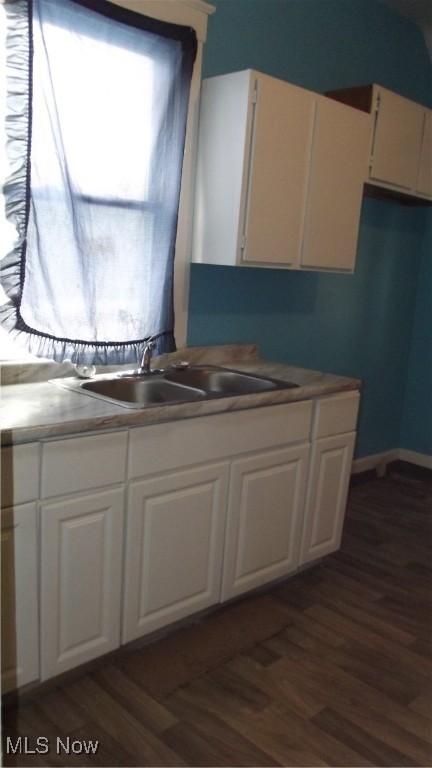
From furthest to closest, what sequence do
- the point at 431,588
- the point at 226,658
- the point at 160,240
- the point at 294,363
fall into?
the point at 294,363 → the point at 431,588 → the point at 160,240 → the point at 226,658

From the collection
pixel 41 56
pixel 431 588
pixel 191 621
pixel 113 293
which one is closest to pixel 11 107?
pixel 41 56

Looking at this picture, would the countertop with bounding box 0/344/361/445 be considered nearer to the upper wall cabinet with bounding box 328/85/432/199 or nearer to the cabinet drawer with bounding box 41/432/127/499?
the cabinet drawer with bounding box 41/432/127/499

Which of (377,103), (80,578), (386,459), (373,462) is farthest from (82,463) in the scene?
(386,459)

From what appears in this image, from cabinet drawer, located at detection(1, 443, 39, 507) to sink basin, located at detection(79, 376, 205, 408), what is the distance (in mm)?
594

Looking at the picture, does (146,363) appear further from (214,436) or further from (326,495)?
(326,495)

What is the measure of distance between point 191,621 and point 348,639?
575 millimetres

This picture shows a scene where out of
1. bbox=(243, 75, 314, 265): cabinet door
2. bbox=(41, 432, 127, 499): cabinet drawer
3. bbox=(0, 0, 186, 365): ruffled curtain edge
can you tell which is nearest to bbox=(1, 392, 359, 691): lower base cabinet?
bbox=(41, 432, 127, 499): cabinet drawer

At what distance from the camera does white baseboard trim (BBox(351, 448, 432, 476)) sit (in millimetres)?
4023

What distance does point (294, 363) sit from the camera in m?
3.37

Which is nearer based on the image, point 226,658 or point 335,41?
point 226,658

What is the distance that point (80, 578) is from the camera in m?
1.83

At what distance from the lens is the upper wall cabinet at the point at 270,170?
2367mm

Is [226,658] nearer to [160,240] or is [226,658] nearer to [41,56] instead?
[160,240]

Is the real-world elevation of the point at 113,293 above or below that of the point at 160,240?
below
